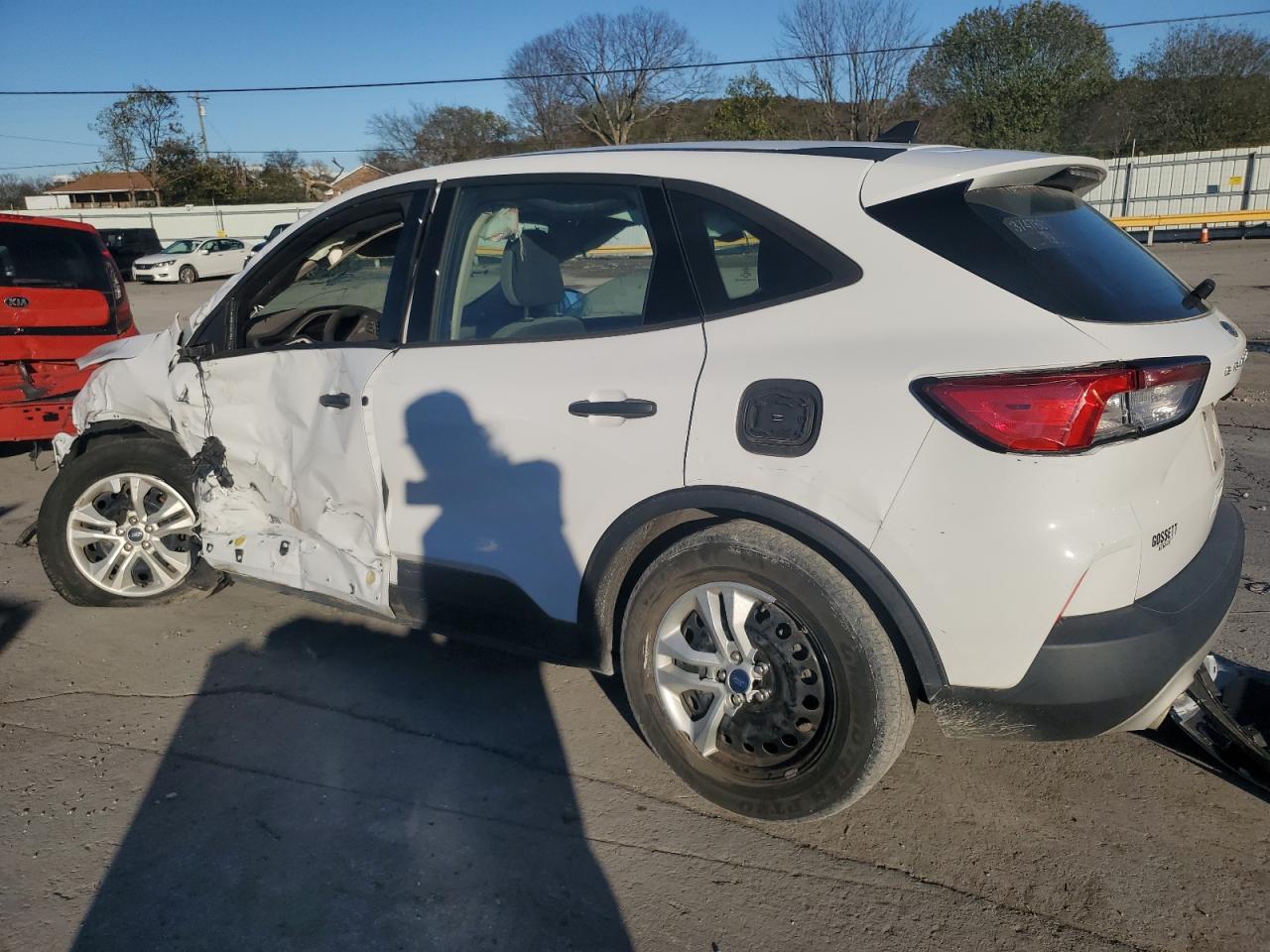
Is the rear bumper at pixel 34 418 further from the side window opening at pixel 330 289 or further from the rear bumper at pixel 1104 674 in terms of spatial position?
the rear bumper at pixel 1104 674

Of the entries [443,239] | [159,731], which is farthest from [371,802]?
[443,239]

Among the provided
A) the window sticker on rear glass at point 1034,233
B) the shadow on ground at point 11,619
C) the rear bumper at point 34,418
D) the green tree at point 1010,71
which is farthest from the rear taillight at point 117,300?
the green tree at point 1010,71

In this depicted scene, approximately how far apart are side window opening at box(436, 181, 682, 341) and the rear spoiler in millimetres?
793

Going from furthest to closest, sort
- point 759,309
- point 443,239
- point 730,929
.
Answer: point 443,239, point 759,309, point 730,929

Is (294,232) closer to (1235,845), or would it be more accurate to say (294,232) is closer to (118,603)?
(118,603)

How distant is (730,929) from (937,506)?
4.00 ft

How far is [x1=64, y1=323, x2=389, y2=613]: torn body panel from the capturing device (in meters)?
3.47

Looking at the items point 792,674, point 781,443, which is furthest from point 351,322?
point 792,674

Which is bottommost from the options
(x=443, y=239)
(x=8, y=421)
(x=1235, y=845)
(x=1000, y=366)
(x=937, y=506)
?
(x=1235, y=845)

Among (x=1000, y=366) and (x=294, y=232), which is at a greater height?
(x=294, y=232)

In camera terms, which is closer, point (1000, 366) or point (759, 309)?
point (1000, 366)

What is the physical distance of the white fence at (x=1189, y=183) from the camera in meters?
30.0

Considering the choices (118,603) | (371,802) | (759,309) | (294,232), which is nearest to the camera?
(759,309)

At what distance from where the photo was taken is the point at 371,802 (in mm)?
3039
